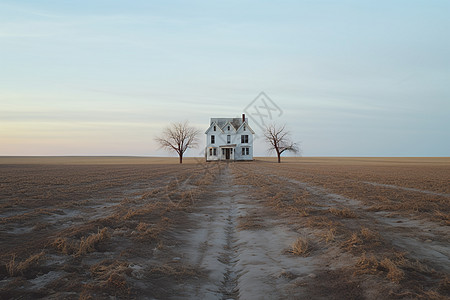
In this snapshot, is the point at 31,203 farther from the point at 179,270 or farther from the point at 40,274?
the point at 179,270

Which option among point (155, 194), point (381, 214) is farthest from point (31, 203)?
point (381, 214)

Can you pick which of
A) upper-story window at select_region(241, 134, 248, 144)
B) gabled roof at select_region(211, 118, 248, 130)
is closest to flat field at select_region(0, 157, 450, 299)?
upper-story window at select_region(241, 134, 248, 144)

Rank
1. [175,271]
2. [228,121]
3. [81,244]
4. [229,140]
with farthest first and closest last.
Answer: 1. [228,121]
2. [229,140]
3. [81,244]
4. [175,271]

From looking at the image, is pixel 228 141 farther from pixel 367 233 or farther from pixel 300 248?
pixel 300 248

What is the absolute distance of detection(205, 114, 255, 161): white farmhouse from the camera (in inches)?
3063

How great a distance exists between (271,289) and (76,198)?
1300cm

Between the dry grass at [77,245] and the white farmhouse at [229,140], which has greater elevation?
the white farmhouse at [229,140]

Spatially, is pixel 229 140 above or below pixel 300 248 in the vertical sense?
above

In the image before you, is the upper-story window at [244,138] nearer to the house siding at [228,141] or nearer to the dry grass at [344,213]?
the house siding at [228,141]

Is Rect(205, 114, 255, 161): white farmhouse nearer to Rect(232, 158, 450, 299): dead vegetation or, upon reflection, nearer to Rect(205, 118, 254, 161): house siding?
Rect(205, 118, 254, 161): house siding

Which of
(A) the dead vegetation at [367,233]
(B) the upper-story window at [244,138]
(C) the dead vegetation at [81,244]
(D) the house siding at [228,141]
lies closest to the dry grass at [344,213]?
(A) the dead vegetation at [367,233]

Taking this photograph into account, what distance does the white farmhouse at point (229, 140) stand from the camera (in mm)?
77812

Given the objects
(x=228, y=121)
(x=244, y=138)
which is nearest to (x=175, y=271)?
(x=244, y=138)

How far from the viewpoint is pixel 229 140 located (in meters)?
78.4
